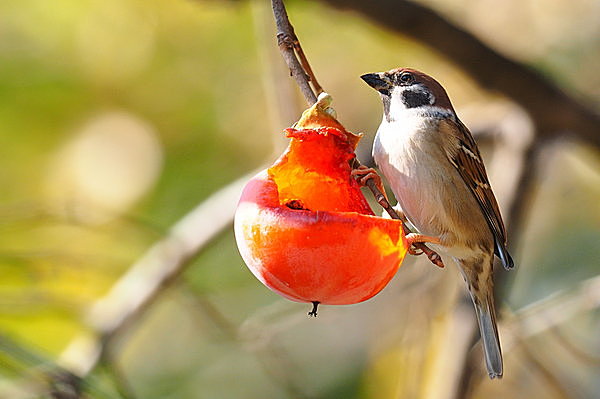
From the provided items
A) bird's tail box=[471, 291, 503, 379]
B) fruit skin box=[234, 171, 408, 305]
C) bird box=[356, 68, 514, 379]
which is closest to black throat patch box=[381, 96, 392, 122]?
bird box=[356, 68, 514, 379]

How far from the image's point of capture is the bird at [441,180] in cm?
331

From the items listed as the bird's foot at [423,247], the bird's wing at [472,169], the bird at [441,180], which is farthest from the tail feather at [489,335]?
the bird's foot at [423,247]

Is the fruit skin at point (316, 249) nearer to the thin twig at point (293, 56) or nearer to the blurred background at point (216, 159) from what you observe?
the thin twig at point (293, 56)

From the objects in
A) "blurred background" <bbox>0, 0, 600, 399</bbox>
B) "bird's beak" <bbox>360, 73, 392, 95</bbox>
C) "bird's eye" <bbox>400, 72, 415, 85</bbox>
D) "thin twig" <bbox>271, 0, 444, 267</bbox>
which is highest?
"thin twig" <bbox>271, 0, 444, 267</bbox>

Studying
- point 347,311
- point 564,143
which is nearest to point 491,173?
point 564,143

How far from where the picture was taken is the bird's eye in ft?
10.9

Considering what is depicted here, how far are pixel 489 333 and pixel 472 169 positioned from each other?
1.98 feet

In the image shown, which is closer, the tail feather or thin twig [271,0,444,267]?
thin twig [271,0,444,267]

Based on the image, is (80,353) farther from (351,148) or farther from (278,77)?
(351,148)

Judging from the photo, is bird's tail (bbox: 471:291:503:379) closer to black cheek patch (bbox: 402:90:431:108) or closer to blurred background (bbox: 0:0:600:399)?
black cheek patch (bbox: 402:90:431:108)

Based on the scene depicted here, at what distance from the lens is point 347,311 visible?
19.0ft

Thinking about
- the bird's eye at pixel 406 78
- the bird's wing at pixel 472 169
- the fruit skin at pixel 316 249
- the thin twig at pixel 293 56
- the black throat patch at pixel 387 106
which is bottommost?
the bird's wing at pixel 472 169

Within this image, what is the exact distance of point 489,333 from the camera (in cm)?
339

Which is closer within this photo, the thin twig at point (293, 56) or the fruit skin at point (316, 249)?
the fruit skin at point (316, 249)
